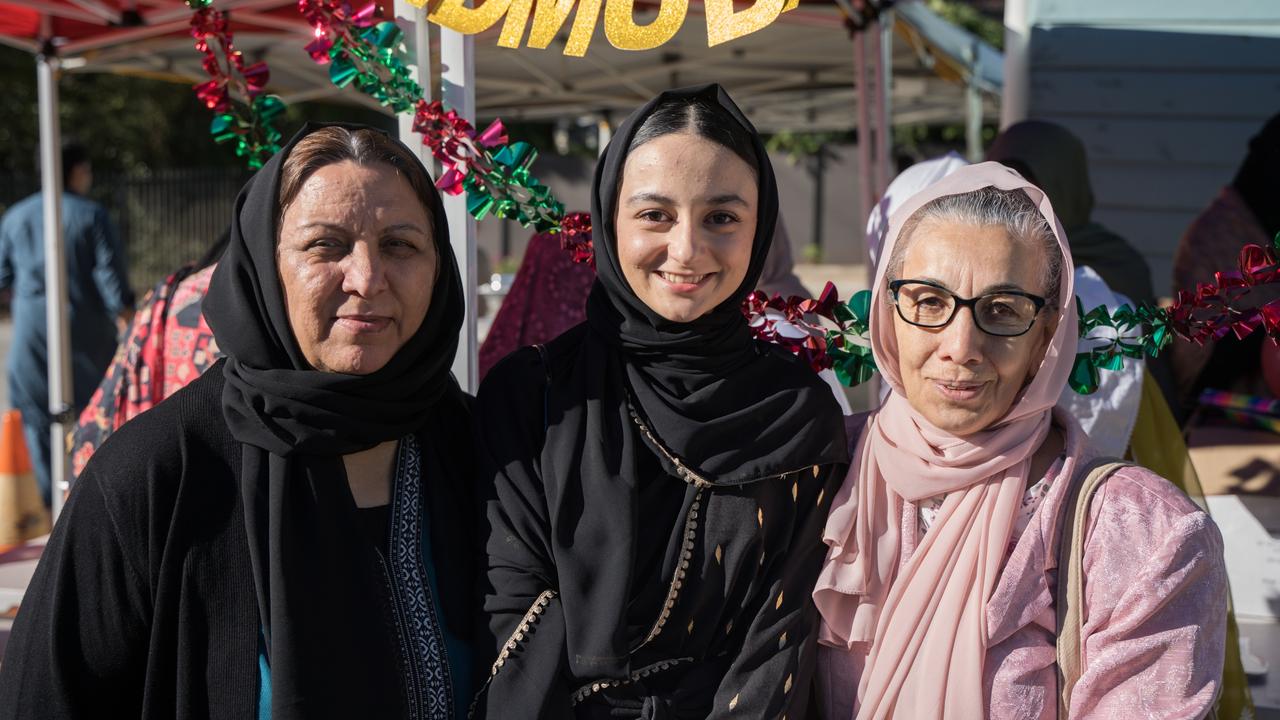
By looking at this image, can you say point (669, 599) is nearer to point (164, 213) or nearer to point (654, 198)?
point (654, 198)

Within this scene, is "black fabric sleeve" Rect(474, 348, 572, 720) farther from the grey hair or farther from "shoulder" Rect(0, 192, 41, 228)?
"shoulder" Rect(0, 192, 41, 228)

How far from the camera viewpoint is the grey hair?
168 centimetres

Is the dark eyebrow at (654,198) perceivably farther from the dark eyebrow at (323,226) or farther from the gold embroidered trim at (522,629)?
the gold embroidered trim at (522,629)

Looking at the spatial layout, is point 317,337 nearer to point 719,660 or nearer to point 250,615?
point 250,615


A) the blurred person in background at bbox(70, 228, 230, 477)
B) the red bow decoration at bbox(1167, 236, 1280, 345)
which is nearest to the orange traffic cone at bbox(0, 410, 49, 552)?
the blurred person in background at bbox(70, 228, 230, 477)

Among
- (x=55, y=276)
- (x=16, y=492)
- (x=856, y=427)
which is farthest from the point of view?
(x=55, y=276)

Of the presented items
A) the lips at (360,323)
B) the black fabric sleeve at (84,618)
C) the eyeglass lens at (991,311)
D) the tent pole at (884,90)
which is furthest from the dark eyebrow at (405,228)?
the tent pole at (884,90)

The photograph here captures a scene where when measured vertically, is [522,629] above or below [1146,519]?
below

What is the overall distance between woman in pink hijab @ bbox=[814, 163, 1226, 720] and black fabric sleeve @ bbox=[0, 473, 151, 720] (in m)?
1.07

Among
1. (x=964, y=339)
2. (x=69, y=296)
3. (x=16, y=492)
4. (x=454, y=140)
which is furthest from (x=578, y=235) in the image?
(x=69, y=296)

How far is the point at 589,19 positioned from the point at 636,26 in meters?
0.10

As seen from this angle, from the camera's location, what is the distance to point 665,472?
178cm

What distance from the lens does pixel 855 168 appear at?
2097 cm

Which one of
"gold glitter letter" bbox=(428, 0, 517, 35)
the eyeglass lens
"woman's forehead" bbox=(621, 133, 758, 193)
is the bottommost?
the eyeglass lens
